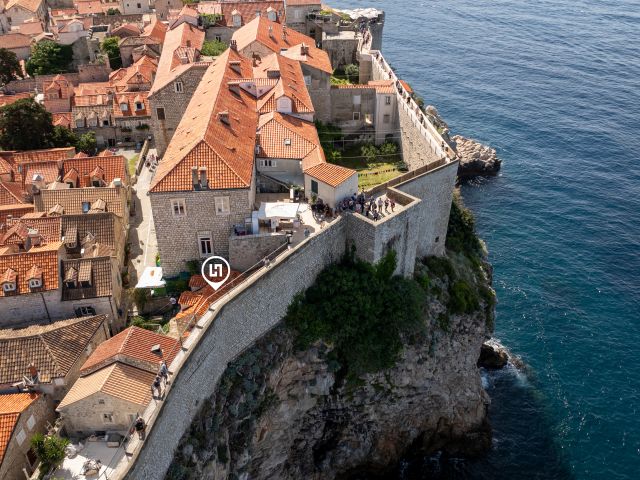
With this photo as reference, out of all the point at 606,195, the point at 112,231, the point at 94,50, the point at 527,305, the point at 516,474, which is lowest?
the point at 516,474

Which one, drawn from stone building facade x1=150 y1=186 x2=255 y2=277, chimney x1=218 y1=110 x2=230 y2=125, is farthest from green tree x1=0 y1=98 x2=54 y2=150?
stone building facade x1=150 y1=186 x2=255 y2=277

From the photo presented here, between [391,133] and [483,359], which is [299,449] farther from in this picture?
[391,133]

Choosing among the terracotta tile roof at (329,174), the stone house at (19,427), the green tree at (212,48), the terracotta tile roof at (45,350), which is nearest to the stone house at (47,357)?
the terracotta tile roof at (45,350)

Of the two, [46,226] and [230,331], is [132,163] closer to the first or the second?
[46,226]

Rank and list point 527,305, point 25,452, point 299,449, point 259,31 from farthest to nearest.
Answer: point 259,31 → point 527,305 → point 299,449 → point 25,452

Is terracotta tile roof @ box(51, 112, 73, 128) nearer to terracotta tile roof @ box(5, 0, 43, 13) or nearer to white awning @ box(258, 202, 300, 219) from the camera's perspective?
white awning @ box(258, 202, 300, 219)

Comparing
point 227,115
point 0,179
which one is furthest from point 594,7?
point 0,179

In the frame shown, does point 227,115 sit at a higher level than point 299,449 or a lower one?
higher
